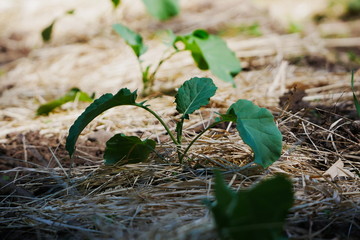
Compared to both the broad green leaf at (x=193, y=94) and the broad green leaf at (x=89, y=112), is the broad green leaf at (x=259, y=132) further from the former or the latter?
the broad green leaf at (x=89, y=112)

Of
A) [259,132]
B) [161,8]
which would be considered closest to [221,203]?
[259,132]

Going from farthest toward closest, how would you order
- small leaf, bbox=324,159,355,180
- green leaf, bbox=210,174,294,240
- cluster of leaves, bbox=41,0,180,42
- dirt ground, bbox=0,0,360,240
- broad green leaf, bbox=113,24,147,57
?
cluster of leaves, bbox=41,0,180,42
broad green leaf, bbox=113,24,147,57
small leaf, bbox=324,159,355,180
dirt ground, bbox=0,0,360,240
green leaf, bbox=210,174,294,240

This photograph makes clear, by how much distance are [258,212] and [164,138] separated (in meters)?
0.80

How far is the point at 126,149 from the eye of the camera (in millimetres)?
1246

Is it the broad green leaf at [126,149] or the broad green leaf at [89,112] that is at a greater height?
the broad green leaf at [89,112]

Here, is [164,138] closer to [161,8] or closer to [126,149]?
[126,149]

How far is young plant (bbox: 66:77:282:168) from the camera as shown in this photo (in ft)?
3.67

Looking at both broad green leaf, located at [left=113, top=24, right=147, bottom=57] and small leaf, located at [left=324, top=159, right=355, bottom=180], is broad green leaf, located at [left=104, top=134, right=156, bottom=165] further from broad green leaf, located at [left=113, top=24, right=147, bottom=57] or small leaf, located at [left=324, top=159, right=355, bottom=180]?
broad green leaf, located at [left=113, top=24, right=147, bottom=57]

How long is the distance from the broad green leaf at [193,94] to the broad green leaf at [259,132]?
A: 3.9 inches

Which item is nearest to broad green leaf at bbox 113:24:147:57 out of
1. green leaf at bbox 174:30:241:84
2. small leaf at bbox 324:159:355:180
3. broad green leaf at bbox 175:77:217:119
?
green leaf at bbox 174:30:241:84

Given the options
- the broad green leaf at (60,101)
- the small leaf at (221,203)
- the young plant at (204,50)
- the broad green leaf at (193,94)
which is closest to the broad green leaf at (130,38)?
the young plant at (204,50)

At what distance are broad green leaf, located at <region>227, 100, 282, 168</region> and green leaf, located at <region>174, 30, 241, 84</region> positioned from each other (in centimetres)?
70

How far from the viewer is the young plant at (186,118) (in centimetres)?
112

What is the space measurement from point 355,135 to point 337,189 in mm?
408
